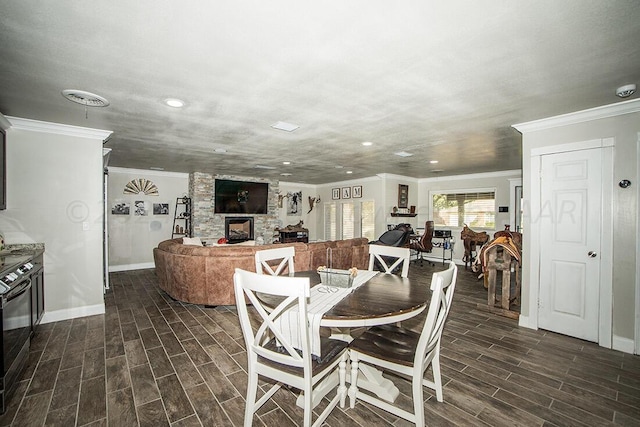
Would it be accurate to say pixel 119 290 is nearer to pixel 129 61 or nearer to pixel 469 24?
pixel 129 61

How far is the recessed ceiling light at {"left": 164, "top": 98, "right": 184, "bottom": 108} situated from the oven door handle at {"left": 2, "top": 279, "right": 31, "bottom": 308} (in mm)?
1983

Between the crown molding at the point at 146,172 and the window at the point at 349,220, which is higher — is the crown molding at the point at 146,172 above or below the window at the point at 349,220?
above

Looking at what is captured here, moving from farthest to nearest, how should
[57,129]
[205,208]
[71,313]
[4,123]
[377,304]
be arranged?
[205,208], [71,313], [57,129], [4,123], [377,304]

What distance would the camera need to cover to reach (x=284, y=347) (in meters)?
1.66

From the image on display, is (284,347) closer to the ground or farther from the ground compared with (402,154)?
closer to the ground

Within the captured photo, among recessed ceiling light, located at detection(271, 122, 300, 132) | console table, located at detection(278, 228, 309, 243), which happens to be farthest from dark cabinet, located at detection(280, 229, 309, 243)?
recessed ceiling light, located at detection(271, 122, 300, 132)

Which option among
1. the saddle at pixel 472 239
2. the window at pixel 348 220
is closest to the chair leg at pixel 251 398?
the saddle at pixel 472 239

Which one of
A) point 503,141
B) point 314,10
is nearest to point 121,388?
point 314,10

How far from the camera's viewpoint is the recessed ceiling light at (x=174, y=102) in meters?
2.68

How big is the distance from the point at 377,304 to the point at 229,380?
1.49 metres

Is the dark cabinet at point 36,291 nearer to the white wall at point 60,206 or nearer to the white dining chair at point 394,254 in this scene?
the white wall at point 60,206

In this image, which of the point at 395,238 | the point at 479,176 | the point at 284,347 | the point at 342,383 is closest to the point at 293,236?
the point at 395,238

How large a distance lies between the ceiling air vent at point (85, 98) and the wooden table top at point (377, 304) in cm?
250

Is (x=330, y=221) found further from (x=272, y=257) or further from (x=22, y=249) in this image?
(x=22, y=249)
